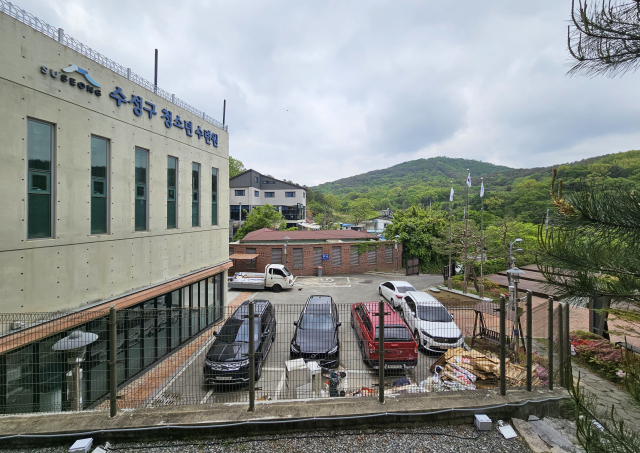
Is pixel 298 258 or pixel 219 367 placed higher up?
pixel 298 258

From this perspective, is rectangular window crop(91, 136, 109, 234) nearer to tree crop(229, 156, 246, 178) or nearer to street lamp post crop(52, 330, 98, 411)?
street lamp post crop(52, 330, 98, 411)

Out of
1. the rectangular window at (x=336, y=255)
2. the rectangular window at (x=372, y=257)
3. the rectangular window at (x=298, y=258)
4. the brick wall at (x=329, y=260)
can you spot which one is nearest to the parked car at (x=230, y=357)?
the brick wall at (x=329, y=260)

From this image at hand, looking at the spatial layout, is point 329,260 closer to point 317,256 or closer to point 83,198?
point 317,256

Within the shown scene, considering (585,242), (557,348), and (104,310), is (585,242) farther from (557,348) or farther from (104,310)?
(104,310)

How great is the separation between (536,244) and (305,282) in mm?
19298

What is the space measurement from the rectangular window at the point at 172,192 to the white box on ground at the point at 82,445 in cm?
684

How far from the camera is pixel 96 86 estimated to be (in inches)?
264

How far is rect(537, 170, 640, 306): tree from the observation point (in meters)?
2.57

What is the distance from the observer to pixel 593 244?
114 inches

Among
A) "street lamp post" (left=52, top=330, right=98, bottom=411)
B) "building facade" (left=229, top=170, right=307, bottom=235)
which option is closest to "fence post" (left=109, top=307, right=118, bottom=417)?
"street lamp post" (left=52, top=330, right=98, bottom=411)

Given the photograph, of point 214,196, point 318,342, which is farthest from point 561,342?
point 214,196

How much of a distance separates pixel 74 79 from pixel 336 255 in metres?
20.6

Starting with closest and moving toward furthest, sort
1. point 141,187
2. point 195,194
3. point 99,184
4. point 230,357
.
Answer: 1. point 230,357
2. point 99,184
3. point 141,187
4. point 195,194

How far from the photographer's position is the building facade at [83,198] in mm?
5098
